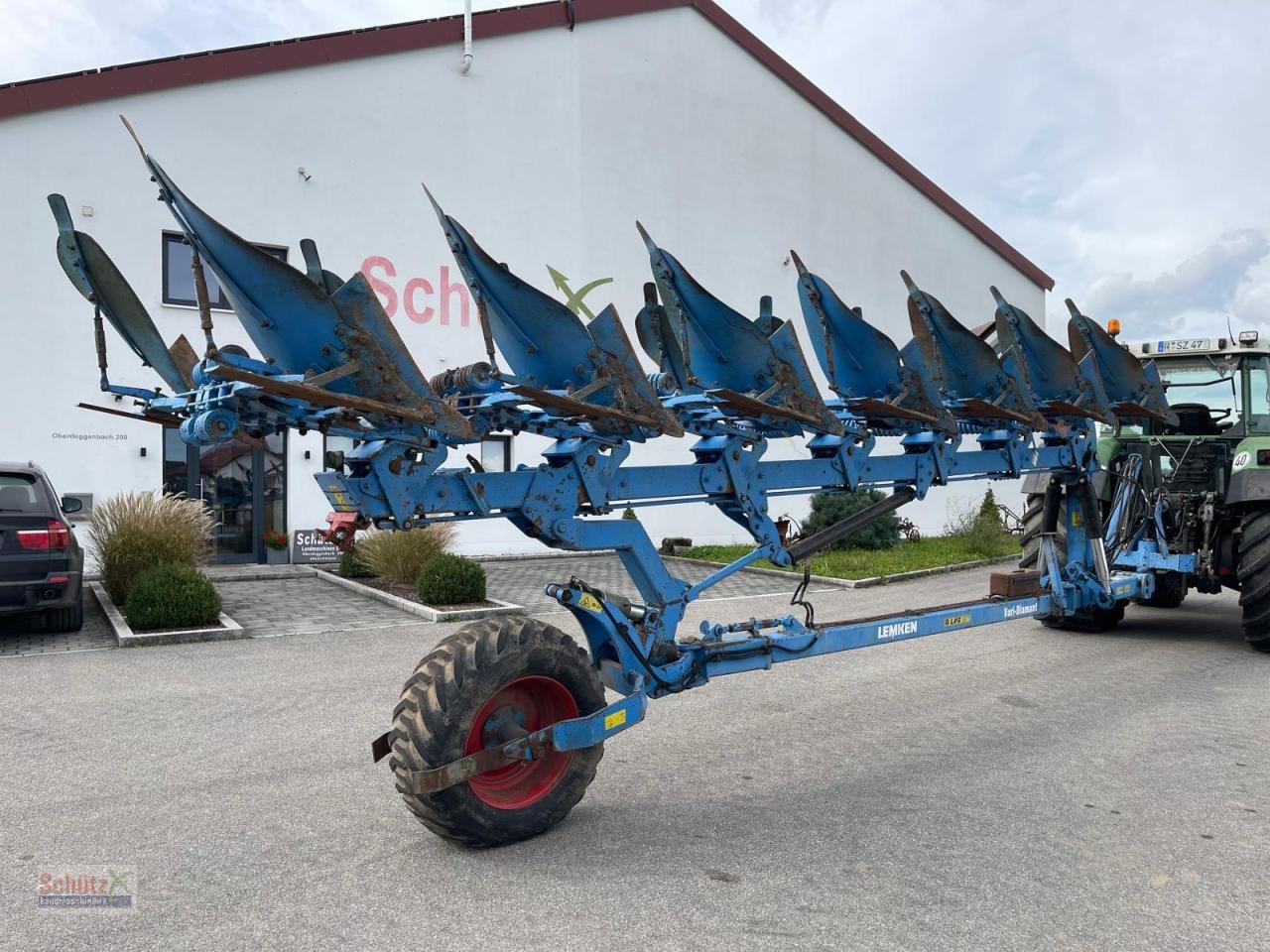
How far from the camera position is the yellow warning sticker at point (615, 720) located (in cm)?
396

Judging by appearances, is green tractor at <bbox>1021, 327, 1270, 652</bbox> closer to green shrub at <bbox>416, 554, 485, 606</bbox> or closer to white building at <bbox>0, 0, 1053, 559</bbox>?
green shrub at <bbox>416, 554, 485, 606</bbox>

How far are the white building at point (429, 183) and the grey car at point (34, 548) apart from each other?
17.6 ft

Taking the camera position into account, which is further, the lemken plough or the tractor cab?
the tractor cab

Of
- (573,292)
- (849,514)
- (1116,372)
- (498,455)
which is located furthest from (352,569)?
(1116,372)

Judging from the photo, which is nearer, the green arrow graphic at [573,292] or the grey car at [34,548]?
the grey car at [34,548]

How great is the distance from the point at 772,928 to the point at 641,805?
1276mm

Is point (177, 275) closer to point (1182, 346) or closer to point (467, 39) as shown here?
point (467, 39)

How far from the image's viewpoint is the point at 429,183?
15922mm

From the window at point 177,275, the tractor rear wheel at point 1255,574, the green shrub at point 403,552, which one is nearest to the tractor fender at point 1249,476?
the tractor rear wheel at point 1255,574

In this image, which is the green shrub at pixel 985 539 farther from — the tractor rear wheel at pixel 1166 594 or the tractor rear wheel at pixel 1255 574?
the tractor rear wheel at pixel 1255 574

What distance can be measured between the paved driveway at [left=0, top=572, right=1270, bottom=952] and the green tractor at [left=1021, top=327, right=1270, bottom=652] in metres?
1.24

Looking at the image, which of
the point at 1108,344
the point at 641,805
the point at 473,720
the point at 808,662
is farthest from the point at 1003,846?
the point at 1108,344

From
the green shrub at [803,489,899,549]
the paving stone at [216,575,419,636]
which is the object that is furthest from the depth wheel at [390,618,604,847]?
the green shrub at [803,489,899,549]

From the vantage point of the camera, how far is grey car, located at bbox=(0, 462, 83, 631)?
26.2 feet
